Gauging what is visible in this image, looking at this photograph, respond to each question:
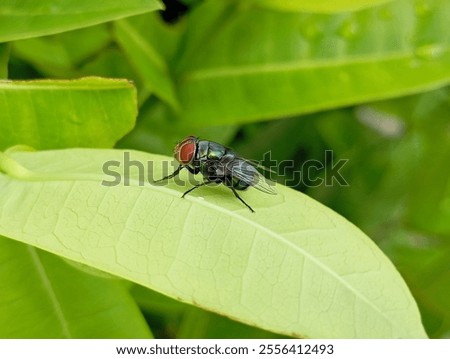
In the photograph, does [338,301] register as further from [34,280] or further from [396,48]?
[396,48]

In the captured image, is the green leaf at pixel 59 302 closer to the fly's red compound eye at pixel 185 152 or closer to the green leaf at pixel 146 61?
the fly's red compound eye at pixel 185 152

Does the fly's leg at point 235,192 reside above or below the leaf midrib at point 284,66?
below

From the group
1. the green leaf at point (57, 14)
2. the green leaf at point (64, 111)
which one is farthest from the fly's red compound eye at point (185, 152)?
the green leaf at point (57, 14)

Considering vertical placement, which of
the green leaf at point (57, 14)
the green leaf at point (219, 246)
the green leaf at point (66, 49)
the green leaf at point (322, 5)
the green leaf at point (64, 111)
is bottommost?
the green leaf at point (219, 246)

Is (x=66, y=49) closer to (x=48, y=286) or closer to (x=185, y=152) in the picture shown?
(x=185, y=152)

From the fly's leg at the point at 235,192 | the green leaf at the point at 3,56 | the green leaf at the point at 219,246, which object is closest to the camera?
the green leaf at the point at 219,246

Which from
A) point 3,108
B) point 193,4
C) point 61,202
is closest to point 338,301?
point 61,202

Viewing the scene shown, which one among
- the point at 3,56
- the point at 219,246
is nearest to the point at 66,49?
the point at 3,56
